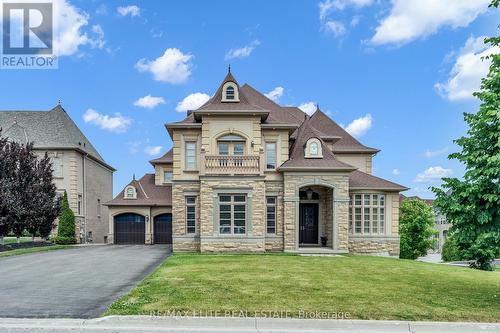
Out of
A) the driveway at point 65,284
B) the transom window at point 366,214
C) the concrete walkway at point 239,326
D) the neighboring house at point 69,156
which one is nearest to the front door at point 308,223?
the transom window at point 366,214

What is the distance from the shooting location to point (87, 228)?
31.3 m

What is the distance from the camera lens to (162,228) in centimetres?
2920

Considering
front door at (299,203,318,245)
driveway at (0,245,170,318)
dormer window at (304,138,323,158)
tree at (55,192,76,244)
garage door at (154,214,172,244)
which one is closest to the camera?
driveway at (0,245,170,318)

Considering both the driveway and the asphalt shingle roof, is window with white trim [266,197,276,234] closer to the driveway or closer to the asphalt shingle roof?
the driveway

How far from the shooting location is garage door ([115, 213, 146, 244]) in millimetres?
28844

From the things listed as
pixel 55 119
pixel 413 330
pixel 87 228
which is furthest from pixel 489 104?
pixel 55 119

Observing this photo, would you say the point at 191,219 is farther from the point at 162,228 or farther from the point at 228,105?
the point at 162,228

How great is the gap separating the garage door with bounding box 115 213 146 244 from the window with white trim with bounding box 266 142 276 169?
12.9 m

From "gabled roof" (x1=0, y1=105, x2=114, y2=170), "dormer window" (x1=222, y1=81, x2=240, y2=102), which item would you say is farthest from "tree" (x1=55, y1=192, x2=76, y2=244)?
"dormer window" (x1=222, y1=81, x2=240, y2=102)

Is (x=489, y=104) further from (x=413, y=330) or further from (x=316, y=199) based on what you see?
(x=316, y=199)

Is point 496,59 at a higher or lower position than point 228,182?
higher

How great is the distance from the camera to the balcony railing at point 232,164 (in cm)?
2005

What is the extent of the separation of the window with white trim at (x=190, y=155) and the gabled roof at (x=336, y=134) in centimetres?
891

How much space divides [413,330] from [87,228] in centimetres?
2995
